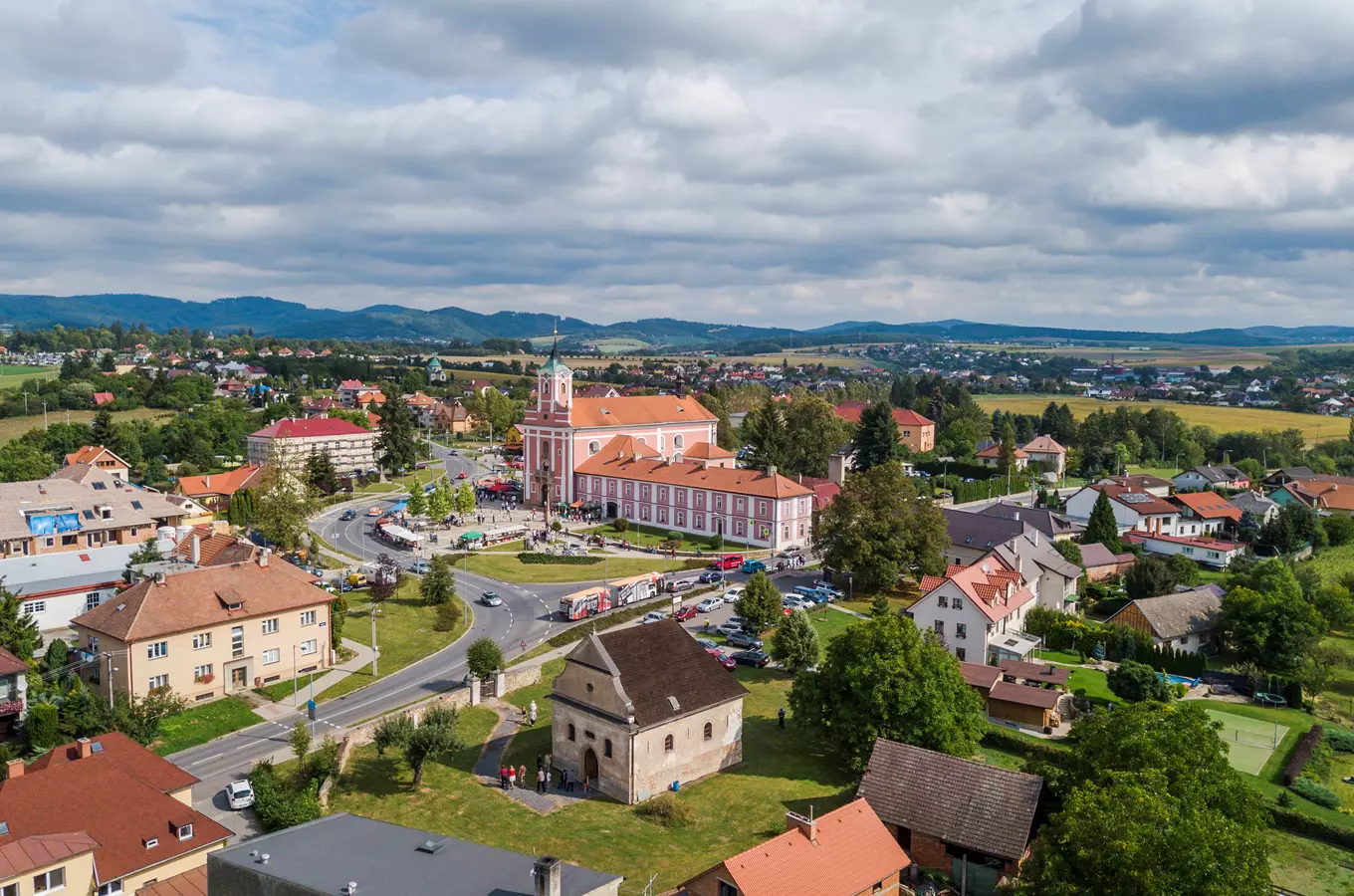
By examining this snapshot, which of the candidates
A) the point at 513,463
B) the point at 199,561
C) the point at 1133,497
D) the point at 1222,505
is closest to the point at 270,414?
the point at 513,463

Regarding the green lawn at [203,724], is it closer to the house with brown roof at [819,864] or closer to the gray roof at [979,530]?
the house with brown roof at [819,864]

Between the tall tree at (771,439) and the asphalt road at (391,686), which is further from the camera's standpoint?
the tall tree at (771,439)

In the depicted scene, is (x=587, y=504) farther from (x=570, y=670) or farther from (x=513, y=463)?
(x=570, y=670)

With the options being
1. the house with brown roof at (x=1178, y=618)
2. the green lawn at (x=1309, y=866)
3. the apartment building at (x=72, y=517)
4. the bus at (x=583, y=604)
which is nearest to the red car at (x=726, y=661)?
the bus at (x=583, y=604)

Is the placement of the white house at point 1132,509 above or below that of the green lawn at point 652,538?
above

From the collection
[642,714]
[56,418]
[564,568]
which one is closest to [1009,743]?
[642,714]
